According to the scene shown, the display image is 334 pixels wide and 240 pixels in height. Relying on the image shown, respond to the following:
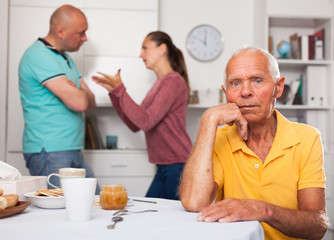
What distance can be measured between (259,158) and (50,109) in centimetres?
141

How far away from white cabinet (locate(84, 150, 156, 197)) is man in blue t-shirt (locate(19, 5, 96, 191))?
0.81m

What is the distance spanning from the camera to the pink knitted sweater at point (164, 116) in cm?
248

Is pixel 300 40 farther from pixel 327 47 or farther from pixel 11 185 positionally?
pixel 11 185

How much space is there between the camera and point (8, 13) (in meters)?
3.30

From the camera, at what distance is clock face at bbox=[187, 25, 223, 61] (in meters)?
3.83

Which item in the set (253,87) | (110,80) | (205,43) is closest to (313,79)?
(205,43)

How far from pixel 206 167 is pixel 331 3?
9.61 feet

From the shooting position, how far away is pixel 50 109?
238cm

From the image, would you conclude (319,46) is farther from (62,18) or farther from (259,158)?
(259,158)

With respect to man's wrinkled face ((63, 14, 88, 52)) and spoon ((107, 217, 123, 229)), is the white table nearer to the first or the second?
spoon ((107, 217, 123, 229))

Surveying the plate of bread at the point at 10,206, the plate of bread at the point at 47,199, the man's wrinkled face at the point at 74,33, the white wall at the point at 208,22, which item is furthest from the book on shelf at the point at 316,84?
the plate of bread at the point at 10,206

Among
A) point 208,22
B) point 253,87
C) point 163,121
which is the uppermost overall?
point 208,22

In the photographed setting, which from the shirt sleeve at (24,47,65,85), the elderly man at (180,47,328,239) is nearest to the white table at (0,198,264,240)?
the elderly man at (180,47,328,239)

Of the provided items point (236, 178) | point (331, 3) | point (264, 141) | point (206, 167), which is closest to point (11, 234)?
point (206, 167)
